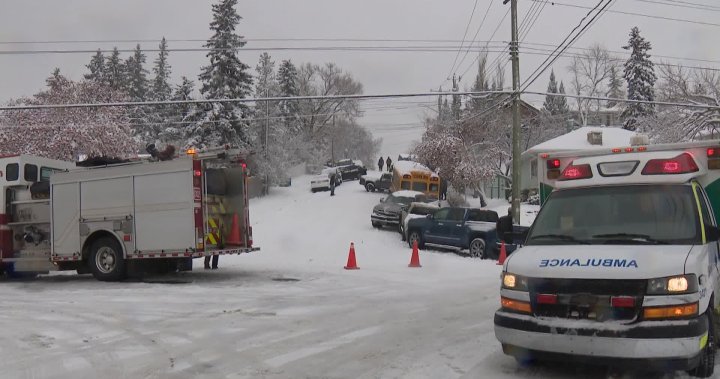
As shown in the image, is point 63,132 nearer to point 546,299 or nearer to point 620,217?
point 620,217

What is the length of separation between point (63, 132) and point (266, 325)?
1177 inches

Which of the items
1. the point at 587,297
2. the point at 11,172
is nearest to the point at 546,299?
the point at 587,297

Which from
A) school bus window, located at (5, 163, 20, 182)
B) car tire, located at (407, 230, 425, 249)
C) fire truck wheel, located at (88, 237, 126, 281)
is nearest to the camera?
fire truck wheel, located at (88, 237, 126, 281)

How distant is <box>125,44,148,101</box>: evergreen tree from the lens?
73.6 m

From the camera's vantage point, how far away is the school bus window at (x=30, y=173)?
48.3 feet

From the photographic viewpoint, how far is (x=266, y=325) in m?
8.41

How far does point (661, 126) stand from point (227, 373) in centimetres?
2599

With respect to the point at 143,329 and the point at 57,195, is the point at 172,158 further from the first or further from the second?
the point at 143,329

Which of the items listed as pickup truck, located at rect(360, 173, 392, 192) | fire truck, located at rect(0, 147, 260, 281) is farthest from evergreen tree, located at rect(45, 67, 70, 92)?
fire truck, located at rect(0, 147, 260, 281)

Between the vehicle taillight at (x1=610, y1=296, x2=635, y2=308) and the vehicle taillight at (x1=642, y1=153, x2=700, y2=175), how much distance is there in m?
1.84

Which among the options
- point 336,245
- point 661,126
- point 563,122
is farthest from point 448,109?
point 336,245

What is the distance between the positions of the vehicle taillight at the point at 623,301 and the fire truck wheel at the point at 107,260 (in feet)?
36.3

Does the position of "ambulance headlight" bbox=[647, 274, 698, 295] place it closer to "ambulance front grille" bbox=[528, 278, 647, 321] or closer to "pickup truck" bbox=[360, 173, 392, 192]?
"ambulance front grille" bbox=[528, 278, 647, 321]

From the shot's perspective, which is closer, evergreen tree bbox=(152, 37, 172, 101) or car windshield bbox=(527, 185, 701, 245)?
car windshield bbox=(527, 185, 701, 245)
